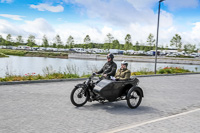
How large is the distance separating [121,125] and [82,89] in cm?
198

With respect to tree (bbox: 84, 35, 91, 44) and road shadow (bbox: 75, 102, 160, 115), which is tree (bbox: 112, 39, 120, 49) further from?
road shadow (bbox: 75, 102, 160, 115)

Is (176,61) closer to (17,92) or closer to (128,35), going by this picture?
(128,35)

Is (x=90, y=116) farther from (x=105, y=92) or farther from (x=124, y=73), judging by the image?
(x=124, y=73)

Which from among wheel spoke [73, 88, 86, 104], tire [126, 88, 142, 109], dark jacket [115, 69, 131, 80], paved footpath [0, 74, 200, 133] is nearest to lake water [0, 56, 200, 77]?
paved footpath [0, 74, 200, 133]

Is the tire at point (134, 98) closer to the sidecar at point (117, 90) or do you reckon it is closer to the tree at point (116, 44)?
the sidecar at point (117, 90)

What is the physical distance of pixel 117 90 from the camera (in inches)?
259

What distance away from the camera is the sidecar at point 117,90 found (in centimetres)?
629

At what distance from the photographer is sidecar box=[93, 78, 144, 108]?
248 inches

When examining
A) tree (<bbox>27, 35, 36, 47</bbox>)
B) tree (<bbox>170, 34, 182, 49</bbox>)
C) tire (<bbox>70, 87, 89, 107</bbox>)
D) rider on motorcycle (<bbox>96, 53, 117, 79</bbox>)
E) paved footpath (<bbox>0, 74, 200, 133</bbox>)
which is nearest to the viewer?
paved footpath (<bbox>0, 74, 200, 133</bbox>)

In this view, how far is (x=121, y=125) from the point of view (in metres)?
5.01

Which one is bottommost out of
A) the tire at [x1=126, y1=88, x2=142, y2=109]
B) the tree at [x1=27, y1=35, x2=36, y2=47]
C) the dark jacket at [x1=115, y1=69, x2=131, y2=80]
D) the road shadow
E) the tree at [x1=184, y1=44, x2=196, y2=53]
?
the road shadow

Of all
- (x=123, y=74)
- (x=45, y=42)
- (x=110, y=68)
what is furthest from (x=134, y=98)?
(x=45, y=42)

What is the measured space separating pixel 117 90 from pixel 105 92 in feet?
1.57

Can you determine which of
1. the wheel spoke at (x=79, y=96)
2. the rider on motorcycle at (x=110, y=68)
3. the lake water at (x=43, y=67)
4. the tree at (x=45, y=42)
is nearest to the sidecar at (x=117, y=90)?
the wheel spoke at (x=79, y=96)
